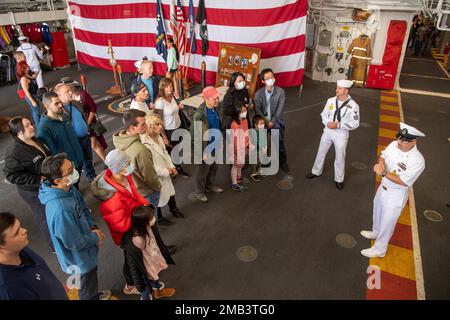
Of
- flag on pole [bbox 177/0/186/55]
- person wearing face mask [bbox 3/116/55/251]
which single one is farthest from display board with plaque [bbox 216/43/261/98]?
person wearing face mask [bbox 3/116/55/251]

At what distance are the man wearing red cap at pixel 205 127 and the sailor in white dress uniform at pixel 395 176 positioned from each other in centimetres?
216

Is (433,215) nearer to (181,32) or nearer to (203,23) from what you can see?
(203,23)

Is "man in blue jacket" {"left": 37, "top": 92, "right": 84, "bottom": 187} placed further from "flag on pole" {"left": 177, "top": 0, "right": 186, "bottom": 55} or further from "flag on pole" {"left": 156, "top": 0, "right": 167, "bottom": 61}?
"flag on pole" {"left": 156, "top": 0, "right": 167, "bottom": 61}

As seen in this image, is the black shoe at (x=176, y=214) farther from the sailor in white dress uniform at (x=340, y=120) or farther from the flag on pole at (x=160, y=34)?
the flag on pole at (x=160, y=34)

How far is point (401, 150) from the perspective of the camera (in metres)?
3.22

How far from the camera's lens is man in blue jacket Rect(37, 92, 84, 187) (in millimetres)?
3661

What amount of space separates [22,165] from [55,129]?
668 millimetres

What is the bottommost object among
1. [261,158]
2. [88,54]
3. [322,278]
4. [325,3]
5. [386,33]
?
[322,278]

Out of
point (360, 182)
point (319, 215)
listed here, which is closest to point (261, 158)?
point (319, 215)

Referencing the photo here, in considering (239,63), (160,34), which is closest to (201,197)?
(239,63)

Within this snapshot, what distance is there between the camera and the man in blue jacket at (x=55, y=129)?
3661 mm

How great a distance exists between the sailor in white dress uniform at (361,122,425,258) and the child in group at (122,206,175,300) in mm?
2428

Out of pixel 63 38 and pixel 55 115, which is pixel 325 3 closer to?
pixel 55 115

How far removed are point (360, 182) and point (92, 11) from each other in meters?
9.91
